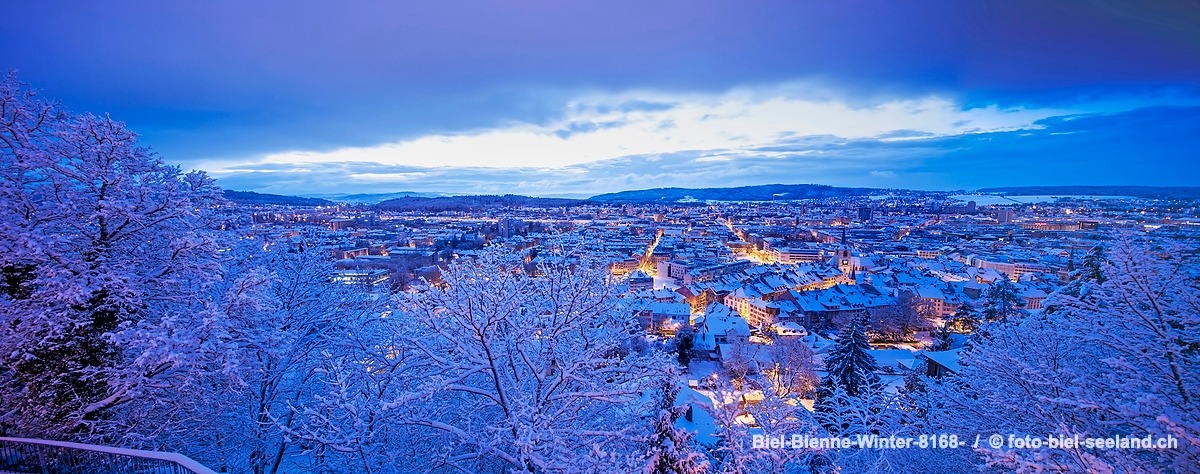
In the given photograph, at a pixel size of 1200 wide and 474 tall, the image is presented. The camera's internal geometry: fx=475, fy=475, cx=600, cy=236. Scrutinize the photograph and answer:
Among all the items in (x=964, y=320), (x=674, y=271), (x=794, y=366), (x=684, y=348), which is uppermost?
(x=794, y=366)

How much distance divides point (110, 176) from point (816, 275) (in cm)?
6007

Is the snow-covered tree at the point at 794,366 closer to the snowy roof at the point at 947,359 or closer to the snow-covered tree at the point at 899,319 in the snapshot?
the snowy roof at the point at 947,359

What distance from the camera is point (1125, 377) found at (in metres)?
6.13

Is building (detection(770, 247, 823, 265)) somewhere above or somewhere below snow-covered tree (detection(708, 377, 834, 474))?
below

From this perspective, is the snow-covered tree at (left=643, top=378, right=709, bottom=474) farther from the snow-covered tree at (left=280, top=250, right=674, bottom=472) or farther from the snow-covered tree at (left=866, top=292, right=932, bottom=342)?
the snow-covered tree at (left=866, top=292, right=932, bottom=342)

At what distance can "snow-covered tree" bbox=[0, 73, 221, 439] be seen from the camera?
620 centimetres

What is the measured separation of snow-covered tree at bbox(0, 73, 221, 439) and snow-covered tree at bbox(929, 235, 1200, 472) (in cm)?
1075

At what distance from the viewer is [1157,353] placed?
587cm

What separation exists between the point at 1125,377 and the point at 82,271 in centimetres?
1398

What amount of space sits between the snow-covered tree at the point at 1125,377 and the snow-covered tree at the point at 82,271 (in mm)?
10753

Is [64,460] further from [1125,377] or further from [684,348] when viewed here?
[684,348]

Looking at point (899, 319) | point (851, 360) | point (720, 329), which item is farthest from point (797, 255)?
Answer: point (851, 360)

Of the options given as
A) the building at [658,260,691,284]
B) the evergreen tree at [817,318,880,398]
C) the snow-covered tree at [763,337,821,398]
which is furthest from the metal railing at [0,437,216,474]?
the building at [658,260,691,284]

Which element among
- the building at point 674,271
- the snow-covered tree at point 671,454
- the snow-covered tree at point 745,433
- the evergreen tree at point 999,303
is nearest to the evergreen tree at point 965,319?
the evergreen tree at point 999,303
